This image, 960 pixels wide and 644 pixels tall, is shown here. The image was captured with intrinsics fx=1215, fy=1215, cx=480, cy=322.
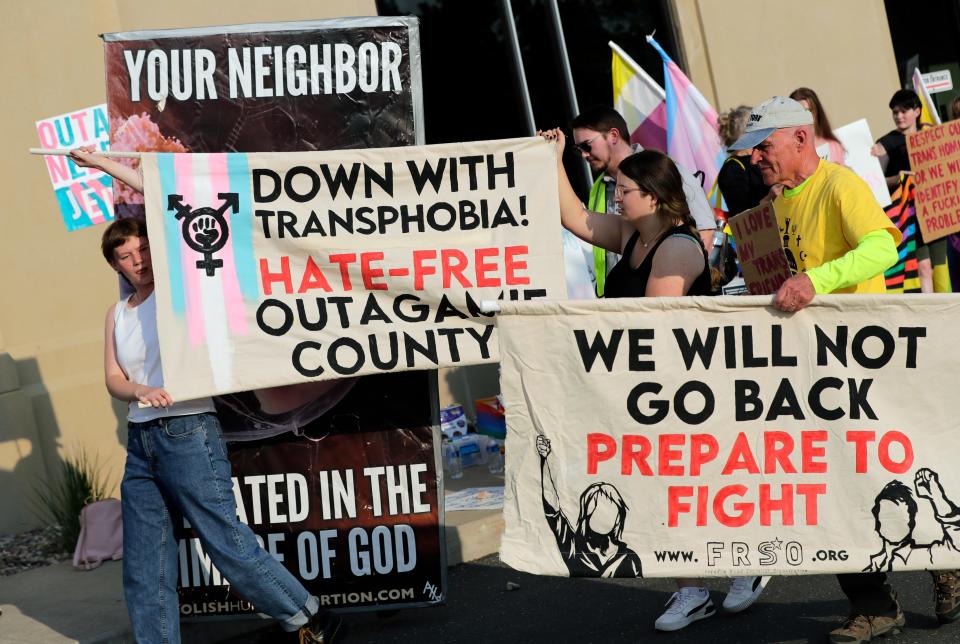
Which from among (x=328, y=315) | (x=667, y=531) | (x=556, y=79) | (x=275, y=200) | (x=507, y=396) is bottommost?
(x=667, y=531)

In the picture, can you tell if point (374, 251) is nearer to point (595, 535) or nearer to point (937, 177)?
point (595, 535)

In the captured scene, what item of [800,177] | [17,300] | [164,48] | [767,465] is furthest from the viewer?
[17,300]

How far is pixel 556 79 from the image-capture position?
10.3m

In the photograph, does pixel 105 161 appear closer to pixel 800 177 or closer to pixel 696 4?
pixel 800 177

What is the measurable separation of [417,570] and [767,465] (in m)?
1.66

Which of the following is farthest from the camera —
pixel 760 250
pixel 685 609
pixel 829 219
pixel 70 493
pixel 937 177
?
pixel 937 177

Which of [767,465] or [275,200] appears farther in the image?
[275,200]

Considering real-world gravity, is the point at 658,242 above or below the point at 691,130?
below

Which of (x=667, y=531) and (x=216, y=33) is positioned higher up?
(x=216, y=33)

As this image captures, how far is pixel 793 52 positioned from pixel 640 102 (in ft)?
13.3

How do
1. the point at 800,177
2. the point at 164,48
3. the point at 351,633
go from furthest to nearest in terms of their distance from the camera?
the point at 351,633
the point at 164,48
the point at 800,177

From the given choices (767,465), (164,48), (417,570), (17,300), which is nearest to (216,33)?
(164,48)

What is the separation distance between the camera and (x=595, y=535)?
4238mm

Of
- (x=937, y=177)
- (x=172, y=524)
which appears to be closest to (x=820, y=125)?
(x=937, y=177)
